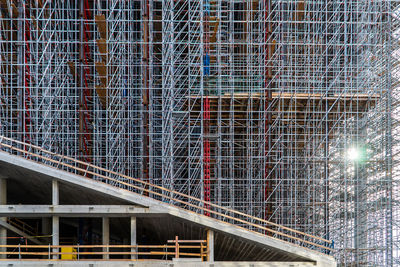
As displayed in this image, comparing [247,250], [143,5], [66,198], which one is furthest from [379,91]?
[66,198]

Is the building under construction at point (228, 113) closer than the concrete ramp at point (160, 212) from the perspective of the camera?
No

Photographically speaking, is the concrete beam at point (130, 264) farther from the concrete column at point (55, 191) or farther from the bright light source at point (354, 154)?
the bright light source at point (354, 154)

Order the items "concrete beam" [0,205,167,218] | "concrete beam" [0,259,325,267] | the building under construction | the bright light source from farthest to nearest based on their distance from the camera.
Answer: the bright light source → the building under construction → "concrete beam" [0,205,167,218] → "concrete beam" [0,259,325,267]

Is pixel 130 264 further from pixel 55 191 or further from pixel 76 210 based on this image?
pixel 55 191

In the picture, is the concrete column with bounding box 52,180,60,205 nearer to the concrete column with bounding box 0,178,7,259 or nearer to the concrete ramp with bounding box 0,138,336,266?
the concrete ramp with bounding box 0,138,336,266

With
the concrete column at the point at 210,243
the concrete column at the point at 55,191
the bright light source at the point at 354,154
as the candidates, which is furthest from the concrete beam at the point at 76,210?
the bright light source at the point at 354,154

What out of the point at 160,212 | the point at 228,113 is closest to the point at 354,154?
the point at 228,113

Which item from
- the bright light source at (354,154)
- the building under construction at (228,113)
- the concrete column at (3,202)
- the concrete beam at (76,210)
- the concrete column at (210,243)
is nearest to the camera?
the concrete column at (210,243)

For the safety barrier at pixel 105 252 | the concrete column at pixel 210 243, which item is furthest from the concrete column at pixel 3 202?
the concrete column at pixel 210 243

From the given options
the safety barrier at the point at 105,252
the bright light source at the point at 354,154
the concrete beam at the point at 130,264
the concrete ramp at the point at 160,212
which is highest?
the bright light source at the point at 354,154

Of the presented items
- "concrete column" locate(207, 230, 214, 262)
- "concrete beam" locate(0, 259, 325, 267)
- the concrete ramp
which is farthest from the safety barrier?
the concrete ramp

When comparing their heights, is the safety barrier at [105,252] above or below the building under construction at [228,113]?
below

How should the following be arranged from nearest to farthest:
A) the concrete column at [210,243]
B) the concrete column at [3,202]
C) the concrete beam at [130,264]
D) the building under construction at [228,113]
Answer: the concrete beam at [130,264], the concrete column at [210,243], the concrete column at [3,202], the building under construction at [228,113]

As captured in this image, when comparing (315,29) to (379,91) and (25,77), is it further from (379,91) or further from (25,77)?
(25,77)
